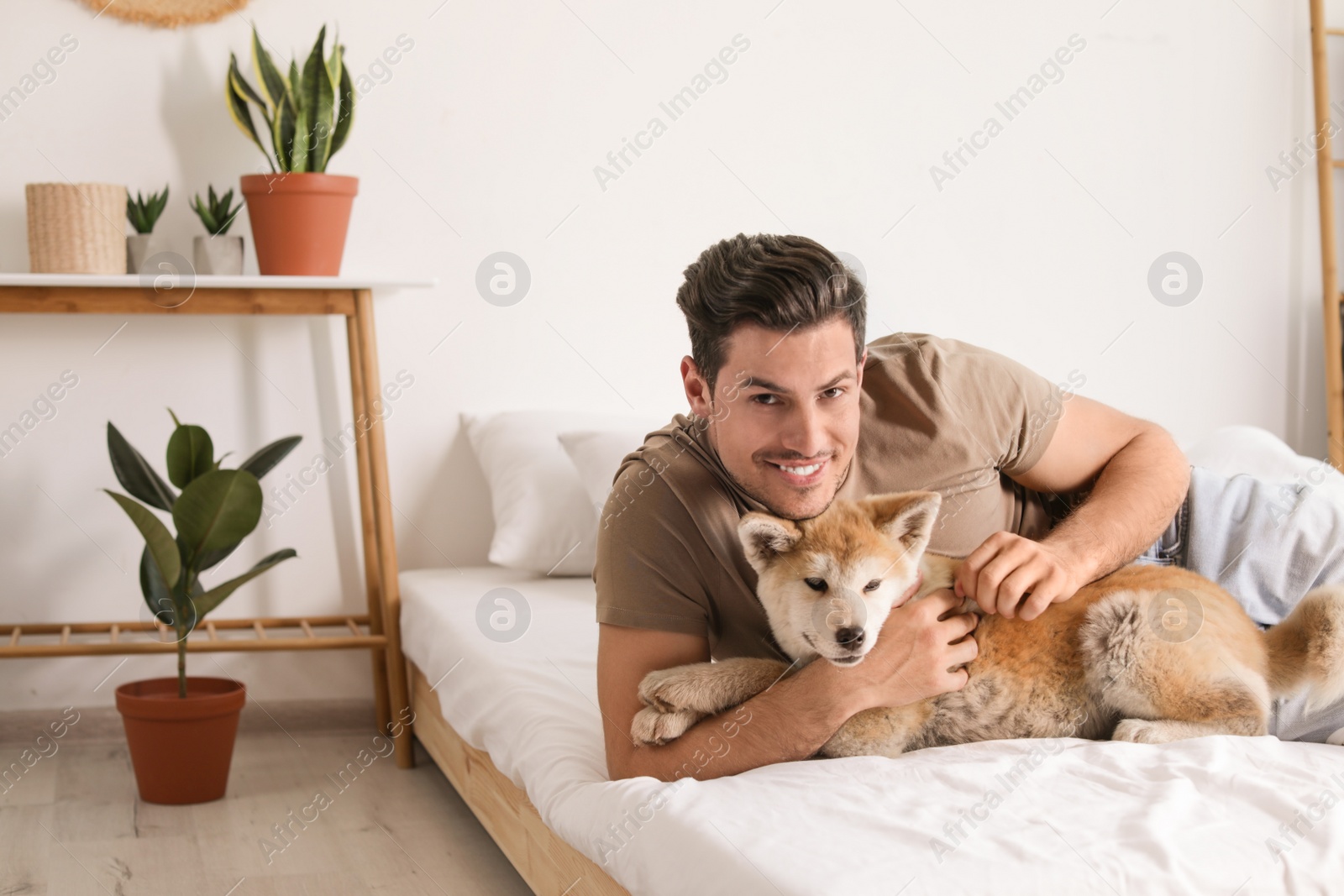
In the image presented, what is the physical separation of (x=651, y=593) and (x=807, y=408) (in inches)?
11.4

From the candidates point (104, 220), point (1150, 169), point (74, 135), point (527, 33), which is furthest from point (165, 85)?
point (1150, 169)

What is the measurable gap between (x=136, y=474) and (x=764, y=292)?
1544 mm

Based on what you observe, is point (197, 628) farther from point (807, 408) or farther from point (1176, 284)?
point (1176, 284)

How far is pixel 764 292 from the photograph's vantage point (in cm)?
129

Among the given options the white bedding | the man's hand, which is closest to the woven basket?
the white bedding

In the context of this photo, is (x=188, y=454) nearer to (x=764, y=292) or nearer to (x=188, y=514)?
(x=188, y=514)

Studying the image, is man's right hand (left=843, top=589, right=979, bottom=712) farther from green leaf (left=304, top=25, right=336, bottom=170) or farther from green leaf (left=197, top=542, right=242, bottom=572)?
green leaf (left=304, top=25, right=336, bottom=170)

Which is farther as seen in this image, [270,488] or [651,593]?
[270,488]

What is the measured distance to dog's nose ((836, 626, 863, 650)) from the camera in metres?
1.20

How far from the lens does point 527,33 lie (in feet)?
9.09

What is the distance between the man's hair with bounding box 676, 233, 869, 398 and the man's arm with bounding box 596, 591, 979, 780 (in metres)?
0.35

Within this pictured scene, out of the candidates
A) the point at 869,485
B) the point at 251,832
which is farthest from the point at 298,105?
the point at 869,485

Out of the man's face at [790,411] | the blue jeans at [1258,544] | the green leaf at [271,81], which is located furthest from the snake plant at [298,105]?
the blue jeans at [1258,544]

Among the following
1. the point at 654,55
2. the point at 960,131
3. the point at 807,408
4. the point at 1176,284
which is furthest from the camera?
the point at 1176,284
